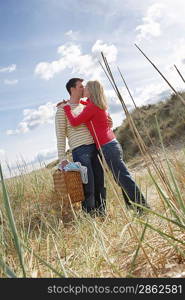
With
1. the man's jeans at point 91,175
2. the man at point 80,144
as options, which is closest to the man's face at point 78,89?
the man at point 80,144

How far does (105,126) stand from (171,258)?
1.87 meters

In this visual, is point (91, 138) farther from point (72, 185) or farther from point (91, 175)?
point (72, 185)

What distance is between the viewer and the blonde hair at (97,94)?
2756 millimetres

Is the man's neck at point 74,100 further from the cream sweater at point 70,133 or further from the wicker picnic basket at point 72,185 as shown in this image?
the wicker picnic basket at point 72,185

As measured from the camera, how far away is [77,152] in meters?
2.92

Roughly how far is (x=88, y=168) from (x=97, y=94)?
57cm

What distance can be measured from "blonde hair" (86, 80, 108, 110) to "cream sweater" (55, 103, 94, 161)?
23 cm

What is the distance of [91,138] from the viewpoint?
290cm

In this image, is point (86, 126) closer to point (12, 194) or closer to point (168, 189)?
point (12, 194)

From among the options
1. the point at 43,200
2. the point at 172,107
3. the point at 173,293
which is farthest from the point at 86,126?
the point at 172,107

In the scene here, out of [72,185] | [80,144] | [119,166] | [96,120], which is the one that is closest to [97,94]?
[96,120]

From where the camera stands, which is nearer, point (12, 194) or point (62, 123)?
point (62, 123)

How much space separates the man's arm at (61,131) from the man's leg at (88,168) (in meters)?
0.12

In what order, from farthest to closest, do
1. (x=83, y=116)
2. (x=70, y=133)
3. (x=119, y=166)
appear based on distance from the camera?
(x=70, y=133), (x=119, y=166), (x=83, y=116)
